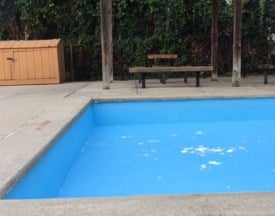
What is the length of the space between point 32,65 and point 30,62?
96 mm

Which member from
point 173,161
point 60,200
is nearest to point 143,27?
point 173,161

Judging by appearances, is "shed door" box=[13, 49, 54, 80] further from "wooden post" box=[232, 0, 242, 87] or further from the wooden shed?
"wooden post" box=[232, 0, 242, 87]

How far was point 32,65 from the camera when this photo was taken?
11219mm

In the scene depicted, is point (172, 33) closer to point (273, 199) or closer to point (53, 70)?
point (53, 70)

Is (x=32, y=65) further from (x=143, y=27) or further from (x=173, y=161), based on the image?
(x=173, y=161)

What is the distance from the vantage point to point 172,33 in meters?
12.3

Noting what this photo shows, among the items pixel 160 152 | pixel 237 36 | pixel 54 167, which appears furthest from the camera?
pixel 237 36

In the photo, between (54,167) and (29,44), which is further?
(29,44)

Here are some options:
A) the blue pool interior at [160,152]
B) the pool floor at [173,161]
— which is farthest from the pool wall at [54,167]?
the pool floor at [173,161]

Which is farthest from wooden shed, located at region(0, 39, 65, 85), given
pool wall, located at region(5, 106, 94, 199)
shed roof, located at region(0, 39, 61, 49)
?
pool wall, located at region(5, 106, 94, 199)

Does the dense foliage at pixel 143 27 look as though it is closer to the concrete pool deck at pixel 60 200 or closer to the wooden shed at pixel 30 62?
the wooden shed at pixel 30 62

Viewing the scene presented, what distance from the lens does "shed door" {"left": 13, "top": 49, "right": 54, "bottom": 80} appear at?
36.6 feet

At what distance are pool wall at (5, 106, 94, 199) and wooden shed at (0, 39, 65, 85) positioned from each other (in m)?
5.20

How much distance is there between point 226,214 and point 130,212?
0.51 m
